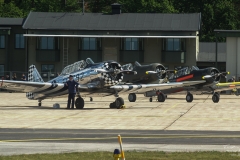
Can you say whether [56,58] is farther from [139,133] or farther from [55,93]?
[139,133]

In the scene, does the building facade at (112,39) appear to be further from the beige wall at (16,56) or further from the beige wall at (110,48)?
the beige wall at (16,56)

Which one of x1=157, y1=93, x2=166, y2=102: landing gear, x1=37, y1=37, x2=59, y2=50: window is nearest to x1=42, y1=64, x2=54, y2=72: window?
x1=37, y1=37, x2=59, y2=50: window

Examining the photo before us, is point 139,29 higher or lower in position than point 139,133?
higher

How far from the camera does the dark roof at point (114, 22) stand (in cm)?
7094

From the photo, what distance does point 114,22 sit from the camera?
72.4m

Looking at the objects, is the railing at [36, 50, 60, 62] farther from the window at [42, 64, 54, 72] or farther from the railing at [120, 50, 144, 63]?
the railing at [120, 50, 144, 63]

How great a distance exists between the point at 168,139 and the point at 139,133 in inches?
80.6

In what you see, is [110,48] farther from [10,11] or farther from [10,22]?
[10,11]

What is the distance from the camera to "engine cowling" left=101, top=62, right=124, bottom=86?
3312 cm

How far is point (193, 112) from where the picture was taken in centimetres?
3095

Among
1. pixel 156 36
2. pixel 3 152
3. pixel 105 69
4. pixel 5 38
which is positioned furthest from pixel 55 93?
pixel 5 38

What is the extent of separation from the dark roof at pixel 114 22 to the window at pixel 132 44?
4.90ft

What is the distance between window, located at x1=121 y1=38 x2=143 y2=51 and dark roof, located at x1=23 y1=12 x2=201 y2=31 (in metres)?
1.49

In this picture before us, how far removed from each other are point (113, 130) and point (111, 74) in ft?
38.4
